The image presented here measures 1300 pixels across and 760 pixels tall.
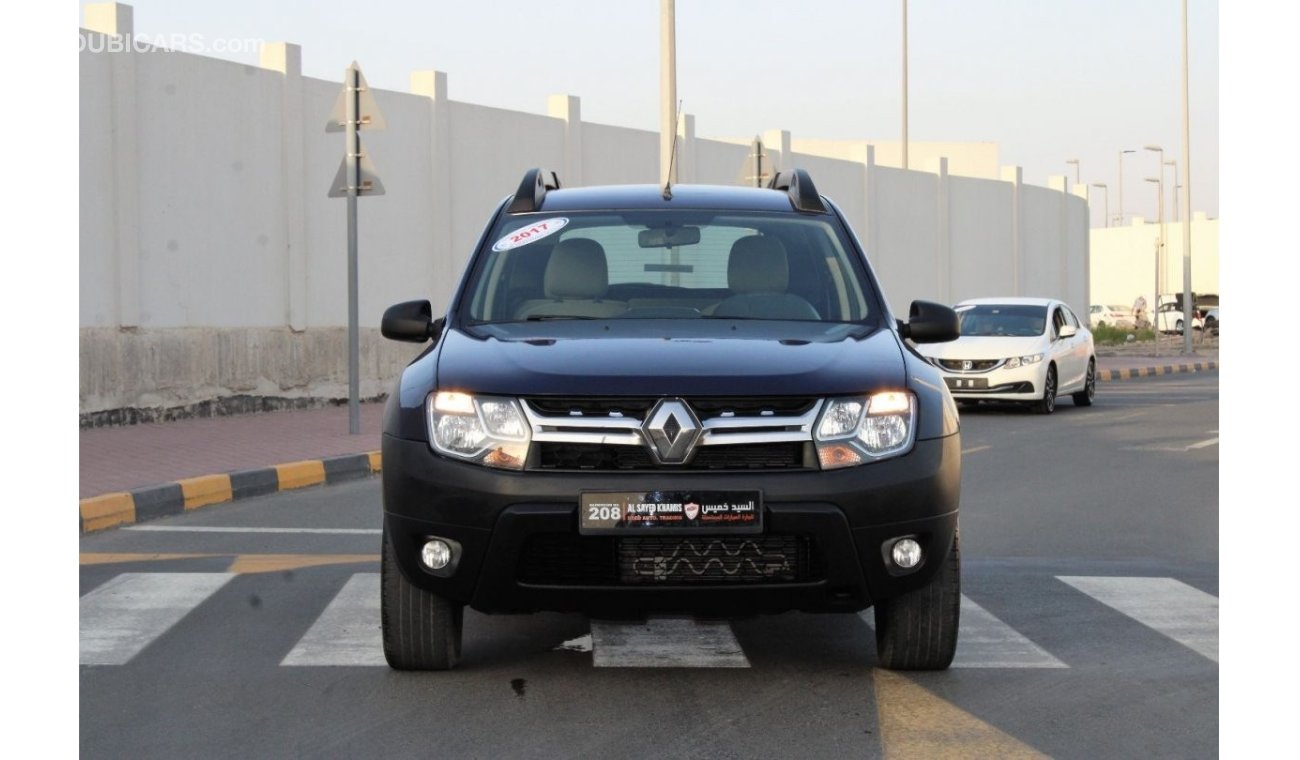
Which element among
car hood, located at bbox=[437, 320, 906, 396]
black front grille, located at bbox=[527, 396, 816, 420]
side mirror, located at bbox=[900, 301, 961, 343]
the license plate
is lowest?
the license plate

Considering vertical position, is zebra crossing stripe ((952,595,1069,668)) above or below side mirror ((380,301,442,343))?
below

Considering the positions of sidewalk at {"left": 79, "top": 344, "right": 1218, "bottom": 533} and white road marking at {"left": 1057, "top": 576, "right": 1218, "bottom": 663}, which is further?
sidewalk at {"left": 79, "top": 344, "right": 1218, "bottom": 533}

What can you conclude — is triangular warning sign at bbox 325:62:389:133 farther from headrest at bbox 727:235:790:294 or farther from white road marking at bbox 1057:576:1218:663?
headrest at bbox 727:235:790:294

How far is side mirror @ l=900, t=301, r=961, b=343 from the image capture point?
21.5 feet

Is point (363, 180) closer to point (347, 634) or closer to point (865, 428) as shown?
point (347, 634)

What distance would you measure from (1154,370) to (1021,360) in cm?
1596

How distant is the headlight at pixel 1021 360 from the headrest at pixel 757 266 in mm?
15392

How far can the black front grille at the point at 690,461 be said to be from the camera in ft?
17.4

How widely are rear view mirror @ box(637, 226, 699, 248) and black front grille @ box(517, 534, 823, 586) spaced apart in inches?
66.9

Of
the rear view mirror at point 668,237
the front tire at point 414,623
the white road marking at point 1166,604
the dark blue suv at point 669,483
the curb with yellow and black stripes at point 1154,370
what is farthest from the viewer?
the curb with yellow and black stripes at point 1154,370

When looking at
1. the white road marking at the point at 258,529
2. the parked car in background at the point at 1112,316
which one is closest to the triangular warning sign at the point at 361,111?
the white road marking at the point at 258,529

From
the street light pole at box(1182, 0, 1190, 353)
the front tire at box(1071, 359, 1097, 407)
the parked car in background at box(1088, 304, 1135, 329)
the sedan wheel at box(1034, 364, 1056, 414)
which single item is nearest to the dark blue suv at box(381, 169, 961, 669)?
the sedan wheel at box(1034, 364, 1056, 414)

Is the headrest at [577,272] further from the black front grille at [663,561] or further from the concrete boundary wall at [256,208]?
the concrete boundary wall at [256,208]
